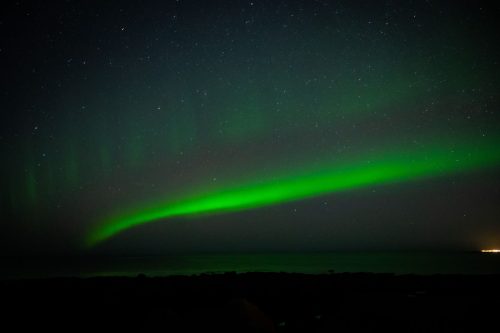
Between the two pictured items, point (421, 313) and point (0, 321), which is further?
point (0, 321)

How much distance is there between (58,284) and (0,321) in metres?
10.5

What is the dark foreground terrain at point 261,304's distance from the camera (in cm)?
1003

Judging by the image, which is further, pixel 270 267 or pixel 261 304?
pixel 270 267

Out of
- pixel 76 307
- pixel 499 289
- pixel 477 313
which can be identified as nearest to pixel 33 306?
pixel 76 307

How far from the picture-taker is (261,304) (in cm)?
1677

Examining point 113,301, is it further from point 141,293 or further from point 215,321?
point 215,321

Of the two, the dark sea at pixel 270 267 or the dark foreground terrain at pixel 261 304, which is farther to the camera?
the dark sea at pixel 270 267

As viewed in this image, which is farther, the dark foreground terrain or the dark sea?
the dark sea

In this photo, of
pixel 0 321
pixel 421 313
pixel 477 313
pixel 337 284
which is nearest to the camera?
pixel 421 313

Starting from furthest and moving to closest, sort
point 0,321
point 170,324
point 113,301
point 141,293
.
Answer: point 141,293 → point 113,301 → point 0,321 → point 170,324

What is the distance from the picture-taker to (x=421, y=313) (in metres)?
10.5

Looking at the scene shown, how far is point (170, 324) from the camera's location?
979 cm

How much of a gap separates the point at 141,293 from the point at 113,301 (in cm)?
269

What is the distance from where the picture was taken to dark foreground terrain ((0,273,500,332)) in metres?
10.0
